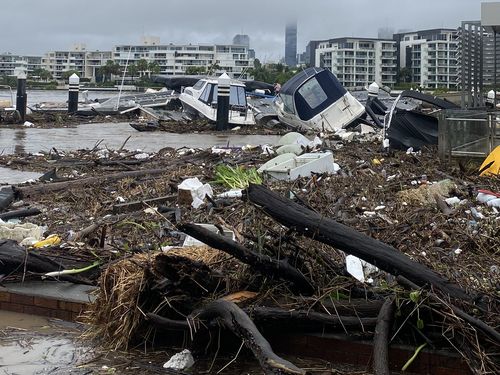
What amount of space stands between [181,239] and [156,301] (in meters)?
2.01

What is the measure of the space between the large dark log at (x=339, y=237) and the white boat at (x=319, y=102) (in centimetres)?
2263

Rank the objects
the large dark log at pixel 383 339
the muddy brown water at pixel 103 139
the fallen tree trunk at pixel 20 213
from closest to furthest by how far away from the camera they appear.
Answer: the large dark log at pixel 383 339, the fallen tree trunk at pixel 20 213, the muddy brown water at pixel 103 139

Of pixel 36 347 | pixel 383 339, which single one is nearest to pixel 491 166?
pixel 383 339

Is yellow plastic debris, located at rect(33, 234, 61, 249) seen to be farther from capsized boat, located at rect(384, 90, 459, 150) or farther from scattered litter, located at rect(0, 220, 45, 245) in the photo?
capsized boat, located at rect(384, 90, 459, 150)

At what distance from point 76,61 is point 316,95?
477 ft

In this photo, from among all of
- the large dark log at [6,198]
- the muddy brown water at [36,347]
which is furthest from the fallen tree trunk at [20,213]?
the muddy brown water at [36,347]

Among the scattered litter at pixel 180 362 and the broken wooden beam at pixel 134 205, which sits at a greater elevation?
the broken wooden beam at pixel 134 205

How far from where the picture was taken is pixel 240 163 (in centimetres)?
1256

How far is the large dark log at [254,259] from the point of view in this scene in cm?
447

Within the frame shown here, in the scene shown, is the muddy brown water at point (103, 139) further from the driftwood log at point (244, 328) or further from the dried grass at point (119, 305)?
the driftwood log at point (244, 328)

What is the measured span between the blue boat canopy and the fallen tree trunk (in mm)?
19339

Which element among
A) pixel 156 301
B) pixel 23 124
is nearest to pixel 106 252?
pixel 156 301

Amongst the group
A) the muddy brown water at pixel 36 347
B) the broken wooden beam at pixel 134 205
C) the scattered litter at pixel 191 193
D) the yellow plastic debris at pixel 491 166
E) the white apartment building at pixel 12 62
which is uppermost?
the white apartment building at pixel 12 62

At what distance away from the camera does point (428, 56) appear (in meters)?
121
